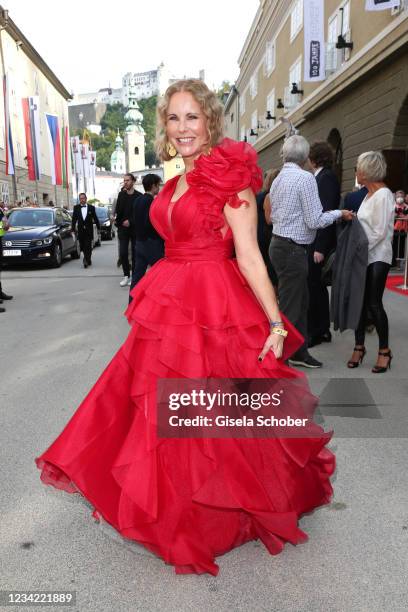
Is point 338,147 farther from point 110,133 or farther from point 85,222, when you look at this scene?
point 110,133

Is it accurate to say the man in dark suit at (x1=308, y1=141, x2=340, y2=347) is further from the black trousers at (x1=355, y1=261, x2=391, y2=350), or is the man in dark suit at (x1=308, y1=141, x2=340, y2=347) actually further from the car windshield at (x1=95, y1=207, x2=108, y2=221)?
the car windshield at (x1=95, y1=207, x2=108, y2=221)

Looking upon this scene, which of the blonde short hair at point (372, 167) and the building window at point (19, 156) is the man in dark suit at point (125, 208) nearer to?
the blonde short hair at point (372, 167)

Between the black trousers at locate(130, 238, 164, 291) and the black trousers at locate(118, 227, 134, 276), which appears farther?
the black trousers at locate(118, 227, 134, 276)

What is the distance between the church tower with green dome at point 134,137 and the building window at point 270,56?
93645mm

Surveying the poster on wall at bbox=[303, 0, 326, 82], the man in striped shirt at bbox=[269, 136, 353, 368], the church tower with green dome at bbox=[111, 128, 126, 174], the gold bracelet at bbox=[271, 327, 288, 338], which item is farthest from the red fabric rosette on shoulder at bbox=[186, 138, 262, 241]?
the church tower with green dome at bbox=[111, 128, 126, 174]

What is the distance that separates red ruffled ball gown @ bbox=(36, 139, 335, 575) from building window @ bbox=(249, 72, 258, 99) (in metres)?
37.8

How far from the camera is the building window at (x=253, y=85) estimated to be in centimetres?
3706

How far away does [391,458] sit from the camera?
3303 mm

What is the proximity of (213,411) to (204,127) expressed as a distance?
4.22 feet

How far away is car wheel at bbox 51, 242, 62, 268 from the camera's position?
46.6 ft

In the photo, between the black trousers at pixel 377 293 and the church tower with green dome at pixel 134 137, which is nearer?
the black trousers at pixel 377 293

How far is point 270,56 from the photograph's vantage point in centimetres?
3061

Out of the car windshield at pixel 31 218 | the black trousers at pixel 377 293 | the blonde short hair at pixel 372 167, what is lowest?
the black trousers at pixel 377 293

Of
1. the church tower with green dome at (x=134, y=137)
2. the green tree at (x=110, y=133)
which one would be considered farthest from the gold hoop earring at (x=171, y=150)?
the green tree at (x=110, y=133)
